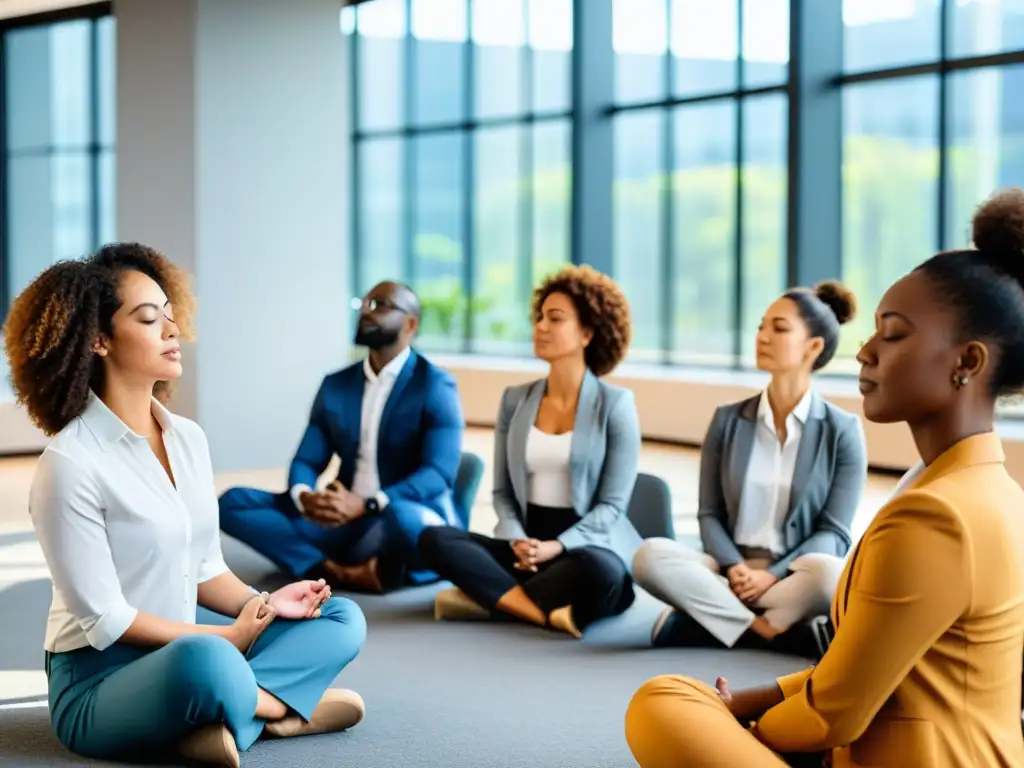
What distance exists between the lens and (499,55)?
13.4 metres

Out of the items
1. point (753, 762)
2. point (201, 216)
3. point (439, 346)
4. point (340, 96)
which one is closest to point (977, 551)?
point (753, 762)

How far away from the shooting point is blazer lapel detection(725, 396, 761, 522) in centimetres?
481

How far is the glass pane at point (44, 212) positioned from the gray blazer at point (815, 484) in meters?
11.6

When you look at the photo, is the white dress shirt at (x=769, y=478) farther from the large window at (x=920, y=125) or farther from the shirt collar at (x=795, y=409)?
the large window at (x=920, y=125)

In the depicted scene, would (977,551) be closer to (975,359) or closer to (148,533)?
(975,359)

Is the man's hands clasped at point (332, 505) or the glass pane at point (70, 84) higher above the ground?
the glass pane at point (70, 84)

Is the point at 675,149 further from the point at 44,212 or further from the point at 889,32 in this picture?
the point at 44,212

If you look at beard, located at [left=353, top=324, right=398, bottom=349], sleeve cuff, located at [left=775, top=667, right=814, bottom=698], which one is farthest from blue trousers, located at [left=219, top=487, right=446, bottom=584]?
sleeve cuff, located at [left=775, top=667, right=814, bottom=698]

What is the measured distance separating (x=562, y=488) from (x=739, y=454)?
0.73 metres

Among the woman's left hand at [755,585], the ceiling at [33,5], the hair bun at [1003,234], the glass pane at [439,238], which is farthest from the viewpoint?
the glass pane at [439,238]

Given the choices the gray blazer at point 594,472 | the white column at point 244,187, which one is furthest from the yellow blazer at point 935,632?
the white column at point 244,187

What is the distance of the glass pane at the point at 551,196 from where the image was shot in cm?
1303

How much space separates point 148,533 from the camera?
333cm

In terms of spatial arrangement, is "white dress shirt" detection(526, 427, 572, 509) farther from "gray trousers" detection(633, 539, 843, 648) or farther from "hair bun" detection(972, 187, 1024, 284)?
"hair bun" detection(972, 187, 1024, 284)
